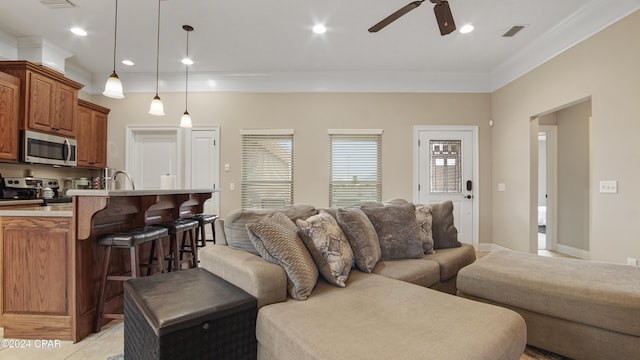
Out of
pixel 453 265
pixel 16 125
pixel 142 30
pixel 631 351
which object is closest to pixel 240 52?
pixel 142 30

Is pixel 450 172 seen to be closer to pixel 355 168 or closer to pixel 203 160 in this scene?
pixel 355 168

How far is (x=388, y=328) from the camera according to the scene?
1228 mm

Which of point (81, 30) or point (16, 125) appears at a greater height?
point (81, 30)

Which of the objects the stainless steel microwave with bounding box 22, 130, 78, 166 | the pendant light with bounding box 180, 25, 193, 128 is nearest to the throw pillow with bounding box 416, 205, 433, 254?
the pendant light with bounding box 180, 25, 193, 128

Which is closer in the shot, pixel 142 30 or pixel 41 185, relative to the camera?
pixel 142 30

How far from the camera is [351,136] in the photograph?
4.95 m

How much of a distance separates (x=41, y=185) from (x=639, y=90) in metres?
7.07

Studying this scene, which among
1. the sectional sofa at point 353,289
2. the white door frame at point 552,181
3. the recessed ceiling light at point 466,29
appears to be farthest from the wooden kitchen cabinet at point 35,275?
the white door frame at point 552,181

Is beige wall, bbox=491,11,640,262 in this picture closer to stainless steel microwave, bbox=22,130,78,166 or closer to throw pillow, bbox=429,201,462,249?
throw pillow, bbox=429,201,462,249

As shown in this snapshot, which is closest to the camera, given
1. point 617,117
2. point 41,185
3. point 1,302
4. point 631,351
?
point 631,351

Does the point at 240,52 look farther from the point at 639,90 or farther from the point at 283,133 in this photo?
the point at 639,90

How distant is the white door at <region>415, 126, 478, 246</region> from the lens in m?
4.92

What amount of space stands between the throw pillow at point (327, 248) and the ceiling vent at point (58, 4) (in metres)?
3.45

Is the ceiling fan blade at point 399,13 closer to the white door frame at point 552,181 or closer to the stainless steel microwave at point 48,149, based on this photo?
the white door frame at point 552,181
